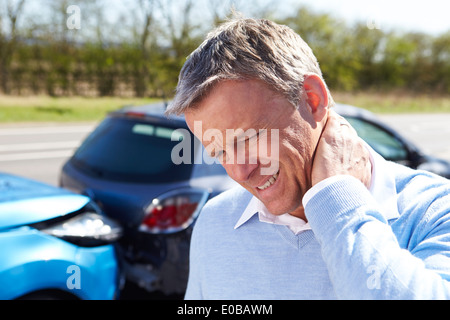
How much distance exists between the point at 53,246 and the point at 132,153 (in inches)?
41.7

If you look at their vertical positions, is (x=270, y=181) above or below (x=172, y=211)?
above

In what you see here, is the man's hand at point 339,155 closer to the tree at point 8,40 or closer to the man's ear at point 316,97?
the man's ear at point 316,97

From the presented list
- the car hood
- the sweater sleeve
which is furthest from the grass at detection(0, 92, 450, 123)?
the sweater sleeve

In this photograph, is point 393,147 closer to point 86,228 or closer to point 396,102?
point 86,228

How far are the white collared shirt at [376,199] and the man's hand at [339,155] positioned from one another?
2 cm

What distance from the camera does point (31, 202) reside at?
8.73 ft

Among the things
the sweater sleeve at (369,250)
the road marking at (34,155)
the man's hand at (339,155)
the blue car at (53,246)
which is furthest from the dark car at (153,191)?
the road marking at (34,155)

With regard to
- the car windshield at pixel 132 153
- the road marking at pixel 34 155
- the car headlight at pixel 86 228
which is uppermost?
the car windshield at pixel 132 153

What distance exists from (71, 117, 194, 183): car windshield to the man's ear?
2015 mm

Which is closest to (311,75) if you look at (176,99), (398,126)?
(176,99)

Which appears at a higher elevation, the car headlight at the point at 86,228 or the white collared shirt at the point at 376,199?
the white collared shirt at the point at 376,199

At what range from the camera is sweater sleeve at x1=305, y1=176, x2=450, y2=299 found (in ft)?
3.00

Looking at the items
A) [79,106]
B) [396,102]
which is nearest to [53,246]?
[79,106]

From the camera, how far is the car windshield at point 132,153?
324 centimetres
